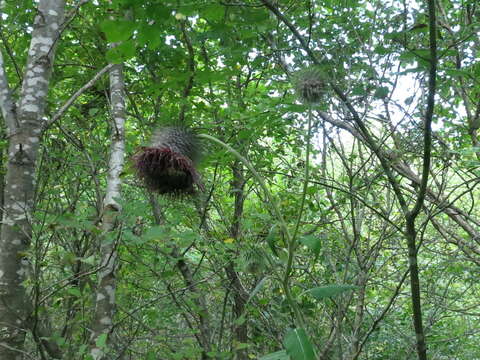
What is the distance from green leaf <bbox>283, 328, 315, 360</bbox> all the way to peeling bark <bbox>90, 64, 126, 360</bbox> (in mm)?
1861

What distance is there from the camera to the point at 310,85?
2.19 metres

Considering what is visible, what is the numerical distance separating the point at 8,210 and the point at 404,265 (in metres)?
4.29

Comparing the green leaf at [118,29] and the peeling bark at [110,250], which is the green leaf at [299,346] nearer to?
the green leaf at [118,29]

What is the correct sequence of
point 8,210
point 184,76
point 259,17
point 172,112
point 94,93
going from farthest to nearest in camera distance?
point 94,93
point 172,112
point 8,210
point 184,76
point 259,17

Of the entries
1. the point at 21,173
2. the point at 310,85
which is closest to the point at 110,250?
the point at 21,173

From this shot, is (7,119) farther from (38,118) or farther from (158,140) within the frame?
(158,140)

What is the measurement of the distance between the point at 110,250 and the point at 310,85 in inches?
92.3

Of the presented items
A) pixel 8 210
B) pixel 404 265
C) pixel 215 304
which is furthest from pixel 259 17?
pixel 215 304

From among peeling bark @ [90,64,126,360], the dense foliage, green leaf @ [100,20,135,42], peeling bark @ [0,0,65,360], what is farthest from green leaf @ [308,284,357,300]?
peeling bark @ [0,0,65,360]

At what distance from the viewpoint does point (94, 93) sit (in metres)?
5.41

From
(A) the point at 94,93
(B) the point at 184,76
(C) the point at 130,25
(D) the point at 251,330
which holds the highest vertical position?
(A) the point at 94,93

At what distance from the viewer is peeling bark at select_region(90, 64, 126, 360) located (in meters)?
3.43

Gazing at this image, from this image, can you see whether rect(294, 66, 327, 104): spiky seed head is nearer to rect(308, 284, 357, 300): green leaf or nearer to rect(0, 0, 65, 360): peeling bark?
rect(308, 284, 357, 300): green leaf

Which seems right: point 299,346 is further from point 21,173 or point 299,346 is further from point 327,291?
point 21,173
